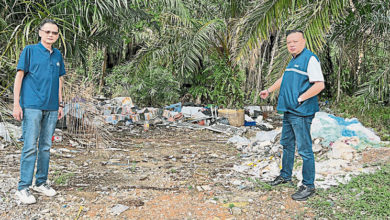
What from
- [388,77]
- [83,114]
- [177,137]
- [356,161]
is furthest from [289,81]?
[388,77]

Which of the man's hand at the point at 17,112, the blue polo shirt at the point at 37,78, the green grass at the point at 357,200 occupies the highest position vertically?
the blue polo shirt at the point at 37,78

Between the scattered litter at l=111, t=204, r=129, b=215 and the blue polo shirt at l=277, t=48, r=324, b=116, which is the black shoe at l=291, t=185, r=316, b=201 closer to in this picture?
the blue polo shirt at l=277, t=48, r=324, b=116

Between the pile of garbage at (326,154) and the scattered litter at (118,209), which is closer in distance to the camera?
the scattered litter at (118,209)

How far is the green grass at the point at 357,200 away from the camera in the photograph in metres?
3.25

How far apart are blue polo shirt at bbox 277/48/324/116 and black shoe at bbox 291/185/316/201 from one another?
2.66ft

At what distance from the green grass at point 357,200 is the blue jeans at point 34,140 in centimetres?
277

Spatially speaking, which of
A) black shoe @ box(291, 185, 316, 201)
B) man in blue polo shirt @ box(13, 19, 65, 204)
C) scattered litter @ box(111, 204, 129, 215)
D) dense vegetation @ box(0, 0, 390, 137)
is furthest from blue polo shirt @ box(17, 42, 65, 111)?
black shoe @ box(291, 185, 316, 201)

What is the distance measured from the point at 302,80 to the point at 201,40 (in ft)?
20.3

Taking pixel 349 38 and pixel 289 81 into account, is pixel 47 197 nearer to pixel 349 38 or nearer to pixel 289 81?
pixel 289 81

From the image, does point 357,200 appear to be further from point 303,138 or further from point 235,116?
point 235,116

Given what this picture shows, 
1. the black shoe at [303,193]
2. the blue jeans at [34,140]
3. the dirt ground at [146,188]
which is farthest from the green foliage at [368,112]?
the blue jeans at [34,140]

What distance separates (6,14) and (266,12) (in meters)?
4.45

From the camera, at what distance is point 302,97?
3420 millimetres

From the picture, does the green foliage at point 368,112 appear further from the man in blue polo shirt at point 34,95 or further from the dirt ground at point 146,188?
the man in blue polo shirt at point 34,95
